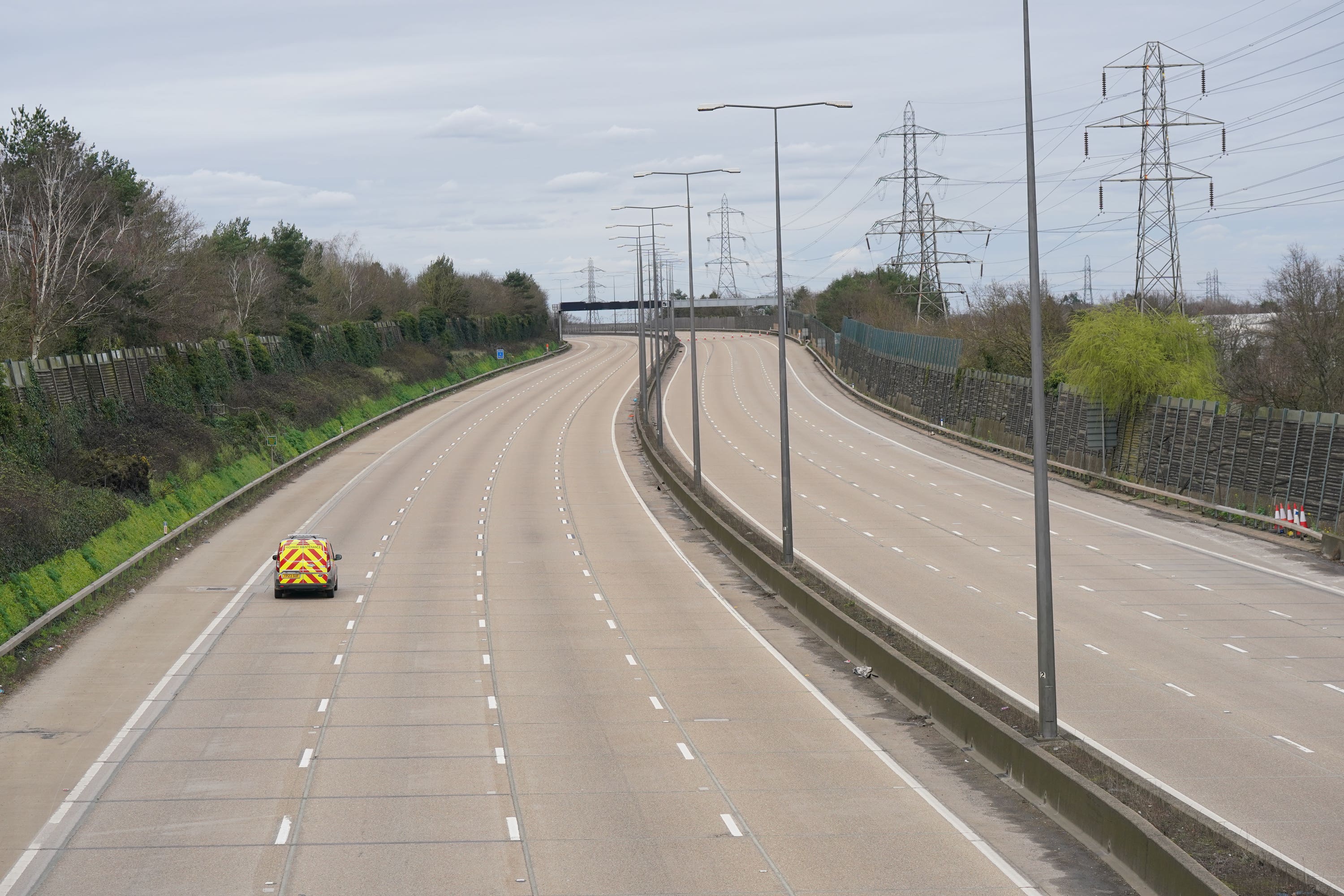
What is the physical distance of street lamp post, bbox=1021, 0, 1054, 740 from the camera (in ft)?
54.5

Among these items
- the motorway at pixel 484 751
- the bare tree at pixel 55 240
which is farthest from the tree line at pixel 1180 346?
the bare tree at pixel 55 240

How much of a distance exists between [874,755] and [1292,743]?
5.47m

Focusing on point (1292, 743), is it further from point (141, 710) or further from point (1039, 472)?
point (141, 710)

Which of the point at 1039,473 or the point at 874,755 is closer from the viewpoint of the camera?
the point at 1039,473

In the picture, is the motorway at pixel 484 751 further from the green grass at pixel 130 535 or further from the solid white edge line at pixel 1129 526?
the solid white edge line at pixel 1129 526

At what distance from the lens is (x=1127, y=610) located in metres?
29.4

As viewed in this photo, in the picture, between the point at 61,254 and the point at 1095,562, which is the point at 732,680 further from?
the point at 61,254

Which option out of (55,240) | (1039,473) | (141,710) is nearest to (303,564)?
(141,710)

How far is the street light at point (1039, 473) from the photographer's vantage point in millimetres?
16625

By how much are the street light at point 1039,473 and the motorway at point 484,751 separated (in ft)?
4.24

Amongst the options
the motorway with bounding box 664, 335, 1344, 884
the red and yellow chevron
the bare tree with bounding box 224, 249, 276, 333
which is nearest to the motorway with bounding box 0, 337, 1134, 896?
the red and yellow chevron

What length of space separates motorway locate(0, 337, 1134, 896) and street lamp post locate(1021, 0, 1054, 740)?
136 centimetres

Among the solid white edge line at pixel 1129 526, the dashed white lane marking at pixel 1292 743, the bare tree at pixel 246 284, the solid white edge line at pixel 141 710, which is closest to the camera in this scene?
the solid white edge line at pixel 141 710

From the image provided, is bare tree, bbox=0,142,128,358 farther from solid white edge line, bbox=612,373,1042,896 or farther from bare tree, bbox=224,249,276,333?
bare tree, bbox=224,249,276,333
